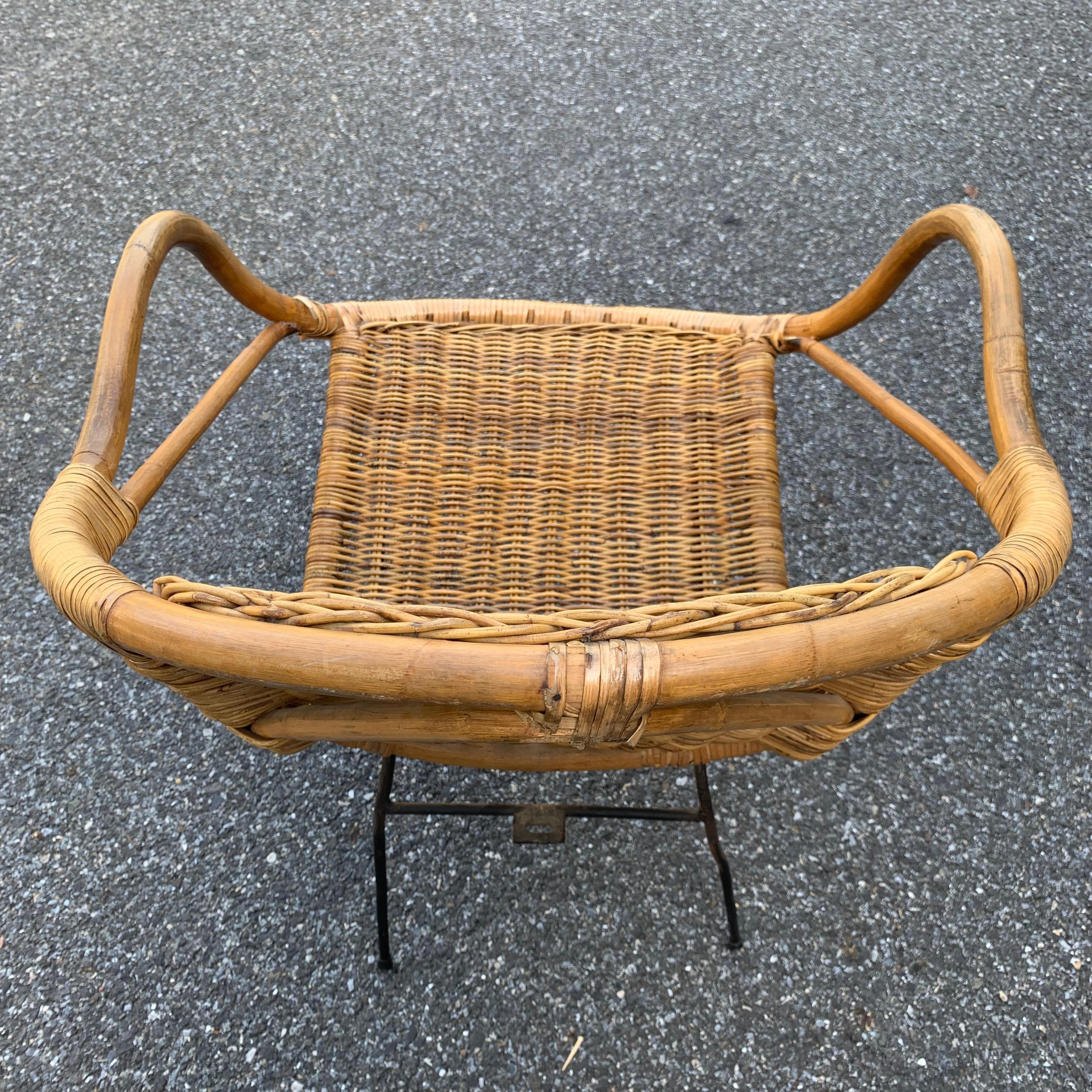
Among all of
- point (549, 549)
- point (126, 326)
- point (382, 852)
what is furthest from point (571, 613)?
point (382, 852)

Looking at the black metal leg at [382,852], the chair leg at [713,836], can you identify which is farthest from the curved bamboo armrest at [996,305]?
the black metal leg at [382,852]

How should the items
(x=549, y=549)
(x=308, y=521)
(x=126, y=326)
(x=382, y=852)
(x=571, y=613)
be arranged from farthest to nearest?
(x=308, y=521), (x=382, y=852), (x=549, y=549), (x=126, y=326), (x=571, y=613)

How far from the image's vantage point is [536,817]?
3.35ft

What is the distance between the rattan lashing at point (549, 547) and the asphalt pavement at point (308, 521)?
1.37 feet

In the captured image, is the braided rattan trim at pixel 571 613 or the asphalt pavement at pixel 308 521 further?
the asphalt pavement at pixel 308 521

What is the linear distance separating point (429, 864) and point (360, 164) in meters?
1.30

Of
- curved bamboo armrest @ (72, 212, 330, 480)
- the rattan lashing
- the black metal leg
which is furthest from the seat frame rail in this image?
curved bamboo armrest @ (72, 212, 330, 480)

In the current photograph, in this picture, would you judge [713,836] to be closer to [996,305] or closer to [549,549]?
[549,549]

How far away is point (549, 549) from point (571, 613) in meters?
0.39

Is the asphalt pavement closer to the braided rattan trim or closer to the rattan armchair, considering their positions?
the rattan armchair

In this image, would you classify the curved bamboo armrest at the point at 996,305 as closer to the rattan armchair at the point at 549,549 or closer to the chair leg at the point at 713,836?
the rattan armchair at the point at 549,549

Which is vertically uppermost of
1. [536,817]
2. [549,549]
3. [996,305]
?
[996,305]

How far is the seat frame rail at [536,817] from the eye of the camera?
3.16ft

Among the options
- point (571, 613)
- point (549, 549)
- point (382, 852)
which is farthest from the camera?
point (382, 852)
